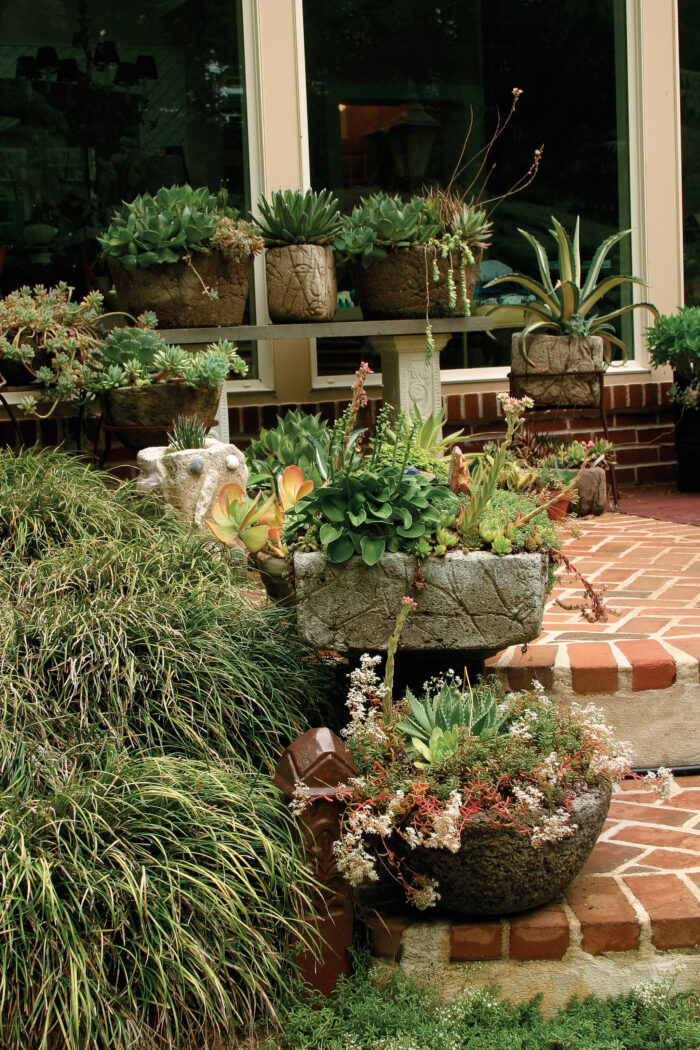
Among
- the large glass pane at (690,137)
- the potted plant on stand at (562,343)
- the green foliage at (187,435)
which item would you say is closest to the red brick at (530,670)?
the green foliage at (187,435)

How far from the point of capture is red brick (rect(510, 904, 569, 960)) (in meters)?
2.48

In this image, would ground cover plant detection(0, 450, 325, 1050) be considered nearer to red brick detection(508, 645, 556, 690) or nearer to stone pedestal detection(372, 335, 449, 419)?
red brick detection(508, 645, 556, 690)

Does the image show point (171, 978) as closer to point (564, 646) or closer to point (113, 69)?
point (564, 646)

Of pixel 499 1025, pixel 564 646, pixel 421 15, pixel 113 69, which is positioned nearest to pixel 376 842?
pixel 499 1025

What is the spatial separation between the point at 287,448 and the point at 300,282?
3.16 ft

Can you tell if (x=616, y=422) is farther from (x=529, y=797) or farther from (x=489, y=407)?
(x=529, y=797)

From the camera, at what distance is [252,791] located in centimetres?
258

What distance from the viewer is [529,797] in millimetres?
2352

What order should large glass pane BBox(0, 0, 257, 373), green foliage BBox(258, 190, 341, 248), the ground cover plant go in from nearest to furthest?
the ground cover plant < green foliage BBox(258, 190, 341, 248) < large glass pane BBox(0, 0, 257, 373)

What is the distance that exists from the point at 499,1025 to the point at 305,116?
15.9 feet

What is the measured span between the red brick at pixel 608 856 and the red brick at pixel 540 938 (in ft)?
0.88

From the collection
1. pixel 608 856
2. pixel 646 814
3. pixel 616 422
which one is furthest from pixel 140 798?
pixel 616 422

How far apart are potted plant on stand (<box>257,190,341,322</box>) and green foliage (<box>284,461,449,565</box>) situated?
2434mm

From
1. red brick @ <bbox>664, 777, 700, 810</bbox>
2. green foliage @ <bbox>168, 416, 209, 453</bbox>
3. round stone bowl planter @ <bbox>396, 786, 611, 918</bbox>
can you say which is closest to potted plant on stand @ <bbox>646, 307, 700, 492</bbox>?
green foliage @ <bbox>168, 416, 209, 453</bbox>
